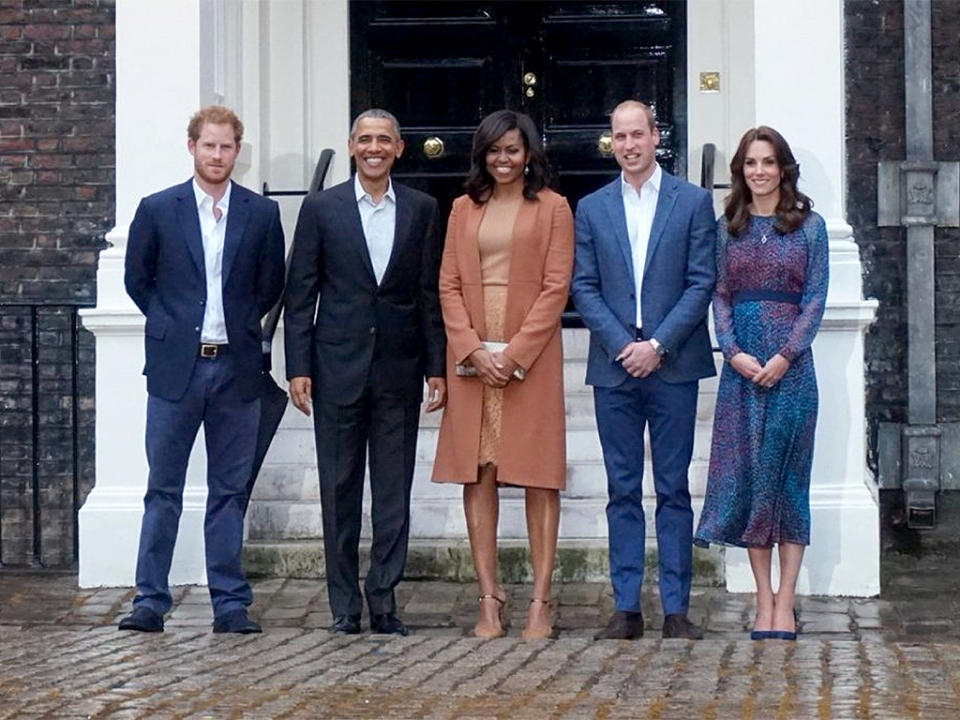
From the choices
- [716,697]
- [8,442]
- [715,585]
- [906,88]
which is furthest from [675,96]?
[716,697]

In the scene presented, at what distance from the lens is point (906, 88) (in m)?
9.39

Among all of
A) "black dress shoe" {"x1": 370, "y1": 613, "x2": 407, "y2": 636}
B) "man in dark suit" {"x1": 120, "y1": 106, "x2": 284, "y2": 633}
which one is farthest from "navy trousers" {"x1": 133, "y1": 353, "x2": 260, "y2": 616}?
"black dress shoe" {"x1": 370, "y1": 613, "x2": 407, "y2": 636}

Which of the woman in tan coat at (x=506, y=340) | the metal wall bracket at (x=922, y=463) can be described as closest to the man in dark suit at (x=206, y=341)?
the woman in tan coat at (x=506, y=340)

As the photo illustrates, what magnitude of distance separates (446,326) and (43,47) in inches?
151

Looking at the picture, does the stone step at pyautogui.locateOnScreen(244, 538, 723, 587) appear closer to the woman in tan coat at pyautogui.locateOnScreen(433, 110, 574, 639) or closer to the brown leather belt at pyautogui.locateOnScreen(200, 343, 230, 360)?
the woman in tan coat at pyautogui.locateOnScreen(433, 110, 574, 639)

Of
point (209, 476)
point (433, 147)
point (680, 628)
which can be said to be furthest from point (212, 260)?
point (433, 147)

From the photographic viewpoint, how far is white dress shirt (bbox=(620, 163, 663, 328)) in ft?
22.4

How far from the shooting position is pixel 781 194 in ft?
22.2

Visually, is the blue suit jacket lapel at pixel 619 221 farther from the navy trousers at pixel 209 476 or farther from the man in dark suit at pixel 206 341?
the navy trousers at pixel 209 476

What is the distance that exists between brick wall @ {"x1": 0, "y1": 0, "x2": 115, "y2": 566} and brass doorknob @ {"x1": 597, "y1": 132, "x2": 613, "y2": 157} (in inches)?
98.4

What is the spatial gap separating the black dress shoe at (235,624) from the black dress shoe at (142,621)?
207 mm

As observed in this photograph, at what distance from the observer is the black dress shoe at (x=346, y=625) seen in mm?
6773

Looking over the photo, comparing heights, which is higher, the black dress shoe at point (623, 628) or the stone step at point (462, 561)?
the stone step at point (462, 561)

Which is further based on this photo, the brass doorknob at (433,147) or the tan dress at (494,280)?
the brass doorknob at (433,147)
